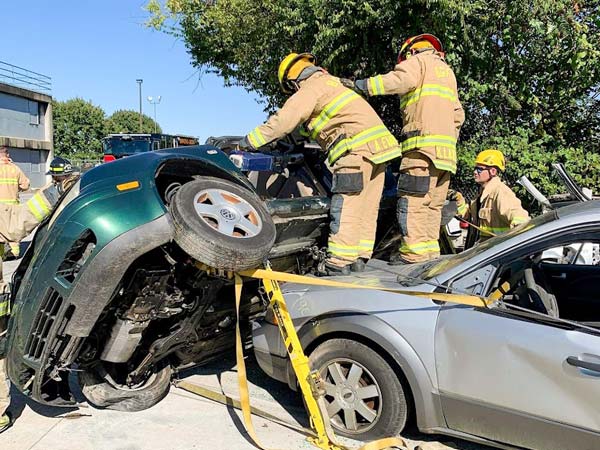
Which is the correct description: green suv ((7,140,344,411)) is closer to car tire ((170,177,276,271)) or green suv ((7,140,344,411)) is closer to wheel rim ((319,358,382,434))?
car tire ((170,177,276,271))

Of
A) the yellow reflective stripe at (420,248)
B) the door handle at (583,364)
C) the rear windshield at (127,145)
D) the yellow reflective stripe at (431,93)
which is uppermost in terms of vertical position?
the rear windshield at (127,145)

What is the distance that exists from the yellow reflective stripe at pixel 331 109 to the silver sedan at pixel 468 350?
1.41 m

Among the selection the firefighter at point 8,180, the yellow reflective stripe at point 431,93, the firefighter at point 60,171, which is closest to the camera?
the yellow reflective stripe at point 431,93

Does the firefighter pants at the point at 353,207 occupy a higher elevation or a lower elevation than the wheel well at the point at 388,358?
higher

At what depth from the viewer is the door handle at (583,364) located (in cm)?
249

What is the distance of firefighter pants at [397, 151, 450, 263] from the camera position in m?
4.49

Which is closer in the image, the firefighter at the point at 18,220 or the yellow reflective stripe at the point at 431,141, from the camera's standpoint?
the firefighter at the point at 18,220

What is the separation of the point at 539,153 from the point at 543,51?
135 centimetres

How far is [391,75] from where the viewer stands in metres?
4.51

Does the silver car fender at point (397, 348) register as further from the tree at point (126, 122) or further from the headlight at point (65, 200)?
the tree at point (126, 122)

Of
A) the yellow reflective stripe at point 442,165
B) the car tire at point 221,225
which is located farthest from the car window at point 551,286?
the car tire at point 221,225

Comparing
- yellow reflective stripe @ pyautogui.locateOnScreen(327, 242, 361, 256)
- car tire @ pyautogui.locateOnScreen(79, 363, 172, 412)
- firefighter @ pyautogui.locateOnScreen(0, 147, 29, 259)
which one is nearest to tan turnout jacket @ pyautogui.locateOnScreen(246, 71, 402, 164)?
yellow reflective stripe @ pyautogui.locateOnScreen(327, 242, 361, 256)

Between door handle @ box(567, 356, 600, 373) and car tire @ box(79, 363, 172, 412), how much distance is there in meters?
2.54

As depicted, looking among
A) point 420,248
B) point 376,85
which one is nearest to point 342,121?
point 376,85
